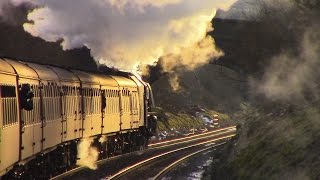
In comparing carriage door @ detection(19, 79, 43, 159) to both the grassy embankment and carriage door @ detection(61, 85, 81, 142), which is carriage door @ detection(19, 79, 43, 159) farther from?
the grassy embankment

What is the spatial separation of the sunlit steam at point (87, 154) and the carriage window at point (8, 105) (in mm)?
9007

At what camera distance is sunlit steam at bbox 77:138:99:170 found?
21.9 metres

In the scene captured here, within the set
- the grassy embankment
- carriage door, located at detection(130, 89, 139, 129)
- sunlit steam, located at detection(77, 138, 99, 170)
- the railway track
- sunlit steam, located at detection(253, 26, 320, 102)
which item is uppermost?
sunlit steam, located at detection(253, 26, 320, 102)

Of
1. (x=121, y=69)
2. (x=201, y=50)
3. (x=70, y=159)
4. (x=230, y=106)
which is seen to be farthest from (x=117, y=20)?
(x=230, y=106)

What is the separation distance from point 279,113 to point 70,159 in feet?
23.7

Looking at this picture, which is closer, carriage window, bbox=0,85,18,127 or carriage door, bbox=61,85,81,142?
carriage window, bbox=0,85,18,127

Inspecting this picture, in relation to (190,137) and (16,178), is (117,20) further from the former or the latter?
(190,137)

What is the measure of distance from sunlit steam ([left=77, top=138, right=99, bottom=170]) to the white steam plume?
4737mm

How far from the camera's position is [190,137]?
40.5 metres

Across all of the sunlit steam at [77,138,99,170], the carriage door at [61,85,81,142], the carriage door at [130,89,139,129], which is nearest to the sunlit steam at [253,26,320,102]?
the carriage door at [130,89,139,129]

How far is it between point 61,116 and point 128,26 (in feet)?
29.3

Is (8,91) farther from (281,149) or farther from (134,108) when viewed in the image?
(134,108)

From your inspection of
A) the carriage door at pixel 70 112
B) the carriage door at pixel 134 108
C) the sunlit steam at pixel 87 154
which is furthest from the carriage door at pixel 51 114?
the carriage door at pixel 134 108

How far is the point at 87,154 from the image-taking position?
75.6 ft
